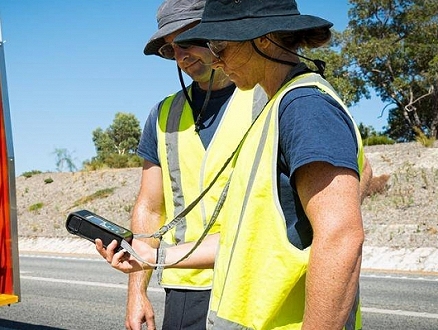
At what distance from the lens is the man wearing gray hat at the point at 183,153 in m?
3.06

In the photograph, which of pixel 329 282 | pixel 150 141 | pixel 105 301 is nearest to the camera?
pixel 329 282

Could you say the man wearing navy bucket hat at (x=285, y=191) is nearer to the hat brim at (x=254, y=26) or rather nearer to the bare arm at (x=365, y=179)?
the hat brim at (x=254, y=26)

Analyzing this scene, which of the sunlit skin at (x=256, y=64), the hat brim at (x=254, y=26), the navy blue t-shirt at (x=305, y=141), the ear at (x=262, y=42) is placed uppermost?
the hat brim at (x=254, y=26)

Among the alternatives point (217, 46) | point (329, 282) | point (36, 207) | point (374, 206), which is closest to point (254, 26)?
point (217, 46)

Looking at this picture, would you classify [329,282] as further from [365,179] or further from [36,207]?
[36,207]

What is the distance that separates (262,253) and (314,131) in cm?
32

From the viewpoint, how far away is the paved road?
8.24 m

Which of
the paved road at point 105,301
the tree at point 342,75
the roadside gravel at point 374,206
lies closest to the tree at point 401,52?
the tree at point 342,75

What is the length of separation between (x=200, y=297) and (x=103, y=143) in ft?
217

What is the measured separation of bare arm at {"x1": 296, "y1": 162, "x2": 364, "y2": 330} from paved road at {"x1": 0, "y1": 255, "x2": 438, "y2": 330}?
6.11m

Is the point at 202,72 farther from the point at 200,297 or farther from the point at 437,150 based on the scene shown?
the point at 437,150

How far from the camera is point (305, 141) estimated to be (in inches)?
73.2

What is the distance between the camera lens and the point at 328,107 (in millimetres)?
1923

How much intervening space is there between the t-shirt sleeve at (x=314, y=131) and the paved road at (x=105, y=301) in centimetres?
611
